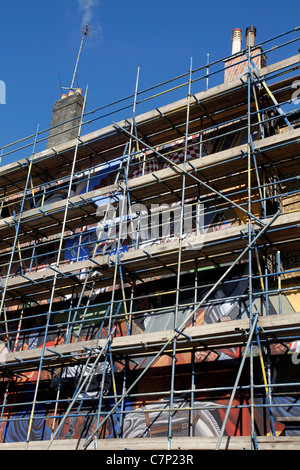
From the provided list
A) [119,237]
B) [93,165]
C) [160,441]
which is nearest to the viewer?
[160,441]

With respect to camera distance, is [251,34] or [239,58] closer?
[239,58]

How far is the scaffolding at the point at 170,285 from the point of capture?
31.5 ft

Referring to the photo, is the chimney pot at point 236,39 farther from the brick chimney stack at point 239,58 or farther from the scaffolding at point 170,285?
the scaffolding at point 170,285

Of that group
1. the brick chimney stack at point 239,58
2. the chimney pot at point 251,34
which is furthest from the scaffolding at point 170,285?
the chimney pot at point 251,34

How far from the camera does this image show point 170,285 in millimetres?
11695

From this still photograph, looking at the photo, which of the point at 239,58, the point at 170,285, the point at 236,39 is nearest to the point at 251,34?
the point at 239,58

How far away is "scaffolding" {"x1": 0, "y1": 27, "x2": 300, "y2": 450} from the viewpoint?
31.5ft

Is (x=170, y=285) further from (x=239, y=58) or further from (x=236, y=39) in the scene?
(x=236, y=39)

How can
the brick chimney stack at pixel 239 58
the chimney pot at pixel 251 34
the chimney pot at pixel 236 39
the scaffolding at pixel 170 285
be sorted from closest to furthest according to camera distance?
the scaffolding at pixel 170 285 < the brick chimney stack at pixel 239 58 < the chimney pot at pixel 251 34 < the chimney pot at pixel 236 39

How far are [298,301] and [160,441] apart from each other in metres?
3.34

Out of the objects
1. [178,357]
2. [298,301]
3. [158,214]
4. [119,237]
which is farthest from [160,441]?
[158,214]

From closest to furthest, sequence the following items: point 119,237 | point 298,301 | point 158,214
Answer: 1. point 298,301
2. point 119,237
3. point 158,214
